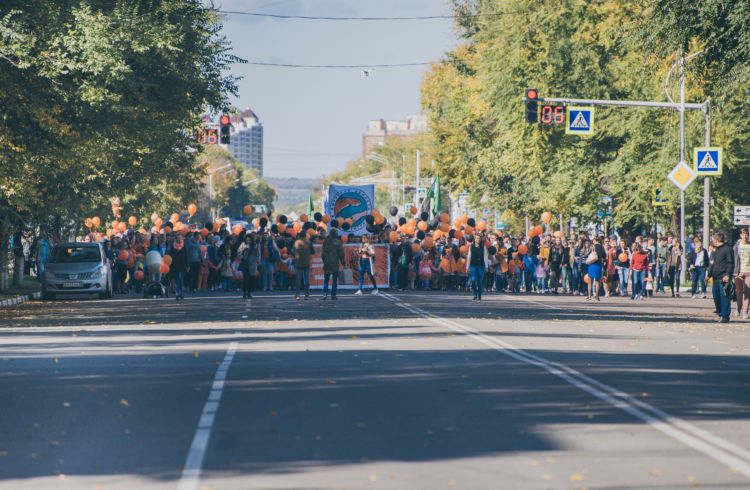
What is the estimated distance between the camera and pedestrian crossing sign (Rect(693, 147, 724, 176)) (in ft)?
107

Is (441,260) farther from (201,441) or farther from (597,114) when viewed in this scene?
(201,441)

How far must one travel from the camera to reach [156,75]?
28.5 metres

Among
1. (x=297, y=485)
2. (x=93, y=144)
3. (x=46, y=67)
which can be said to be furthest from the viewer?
(x=93, y=144)

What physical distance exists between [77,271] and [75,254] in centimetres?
88

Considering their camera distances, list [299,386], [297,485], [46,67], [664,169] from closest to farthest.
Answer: [297,485], [299,386], [46,67], [664,169]

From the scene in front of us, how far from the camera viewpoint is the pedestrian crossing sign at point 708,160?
32.8m

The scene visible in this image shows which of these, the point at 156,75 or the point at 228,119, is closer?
the point at 156,75

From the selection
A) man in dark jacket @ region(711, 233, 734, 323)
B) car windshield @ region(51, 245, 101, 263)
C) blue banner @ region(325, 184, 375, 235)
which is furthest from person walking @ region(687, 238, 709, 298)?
car windshield @ region(51, 245, 101, 263)

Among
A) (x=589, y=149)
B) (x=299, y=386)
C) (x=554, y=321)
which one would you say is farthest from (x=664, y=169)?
(x=299, y=386)

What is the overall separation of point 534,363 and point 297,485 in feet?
23.7

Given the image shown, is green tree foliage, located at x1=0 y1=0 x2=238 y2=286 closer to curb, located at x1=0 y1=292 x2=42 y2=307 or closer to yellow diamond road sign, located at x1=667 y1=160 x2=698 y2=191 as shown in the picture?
curb, located at x1=0 y1=292 x2=42 y2=307

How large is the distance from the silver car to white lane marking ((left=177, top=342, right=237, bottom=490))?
1920 cm

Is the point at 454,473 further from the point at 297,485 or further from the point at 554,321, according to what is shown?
the point at 554,321

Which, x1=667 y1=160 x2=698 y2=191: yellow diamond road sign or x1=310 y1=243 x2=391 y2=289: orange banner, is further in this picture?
x1=310 y1=243 x2=391 y2=289: orange banner
